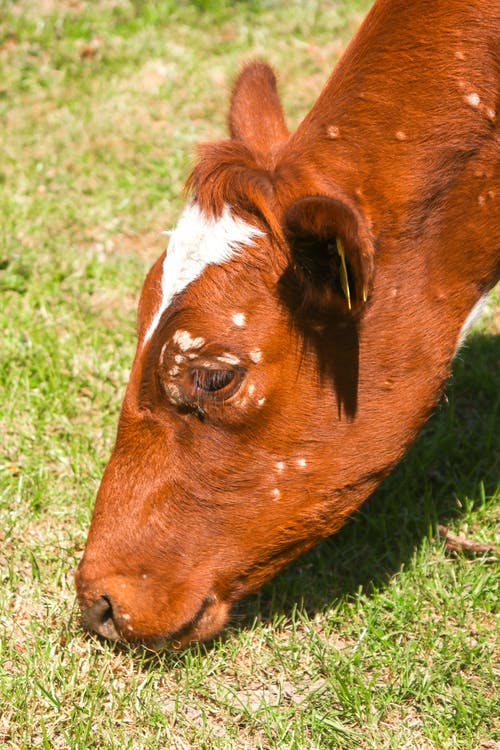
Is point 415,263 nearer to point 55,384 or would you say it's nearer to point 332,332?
point 332,332

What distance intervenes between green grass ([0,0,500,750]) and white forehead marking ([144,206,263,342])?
1248 millimetres

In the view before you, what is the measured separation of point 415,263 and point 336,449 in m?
0.64

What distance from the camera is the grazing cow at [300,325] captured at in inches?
113

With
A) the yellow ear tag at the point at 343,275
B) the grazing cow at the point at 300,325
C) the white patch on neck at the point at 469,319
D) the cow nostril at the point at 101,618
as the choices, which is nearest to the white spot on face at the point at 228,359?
the grazing cow at the point at 300,325

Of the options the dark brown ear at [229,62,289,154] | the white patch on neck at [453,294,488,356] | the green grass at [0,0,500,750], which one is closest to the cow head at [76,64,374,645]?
the dark brown ear at [229,62,289,154]

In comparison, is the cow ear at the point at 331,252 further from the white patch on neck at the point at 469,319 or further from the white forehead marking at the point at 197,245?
the white patch on neck at the point at 469,319

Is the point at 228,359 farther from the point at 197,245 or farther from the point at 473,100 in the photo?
the point at 473,100

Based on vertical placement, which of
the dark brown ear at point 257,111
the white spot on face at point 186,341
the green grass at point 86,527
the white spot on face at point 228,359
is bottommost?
the green grass at point 86,527

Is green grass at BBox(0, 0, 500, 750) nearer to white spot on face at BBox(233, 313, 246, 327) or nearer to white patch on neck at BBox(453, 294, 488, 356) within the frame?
white patch on neck at BBox(453, 294, 488, 356)

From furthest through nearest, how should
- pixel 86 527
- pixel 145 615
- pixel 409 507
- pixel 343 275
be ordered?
pixel 409 507
pixel 86 527
pixel 145 615
pixel 343 275

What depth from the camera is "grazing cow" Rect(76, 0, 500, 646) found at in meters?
2.87

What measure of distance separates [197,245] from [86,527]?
150 centimetres

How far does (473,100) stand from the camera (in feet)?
9.62

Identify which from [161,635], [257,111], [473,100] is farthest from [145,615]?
[473,100]
